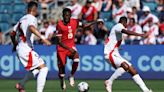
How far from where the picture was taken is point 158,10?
86.3 ft

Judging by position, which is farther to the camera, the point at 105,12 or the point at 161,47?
the point at 105,12

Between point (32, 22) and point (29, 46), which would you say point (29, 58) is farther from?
point (32, 22)

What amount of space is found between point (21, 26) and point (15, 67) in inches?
331

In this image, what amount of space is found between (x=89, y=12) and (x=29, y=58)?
9.71 m

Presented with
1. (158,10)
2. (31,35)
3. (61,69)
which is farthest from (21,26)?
(158,10)

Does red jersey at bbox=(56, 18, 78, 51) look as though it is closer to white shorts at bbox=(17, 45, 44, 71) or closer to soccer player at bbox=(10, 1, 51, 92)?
soccer player at bbox=(10, 1, 51, 92)

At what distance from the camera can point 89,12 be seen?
25.2 metres

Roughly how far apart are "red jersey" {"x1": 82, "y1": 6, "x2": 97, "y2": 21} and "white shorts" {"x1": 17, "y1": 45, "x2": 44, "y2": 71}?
9527mm

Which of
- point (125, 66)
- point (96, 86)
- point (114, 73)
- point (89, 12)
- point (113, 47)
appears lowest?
point (96, 86)

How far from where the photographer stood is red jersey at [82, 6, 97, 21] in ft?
82.5

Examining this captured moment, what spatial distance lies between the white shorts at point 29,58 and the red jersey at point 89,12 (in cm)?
953

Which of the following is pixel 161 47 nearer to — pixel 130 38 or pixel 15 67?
pixel 130 38

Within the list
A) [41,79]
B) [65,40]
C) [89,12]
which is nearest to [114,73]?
[65,40]

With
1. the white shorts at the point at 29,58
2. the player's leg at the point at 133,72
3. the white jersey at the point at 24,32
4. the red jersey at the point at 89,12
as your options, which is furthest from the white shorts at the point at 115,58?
the red jersey at the point at 89,12
